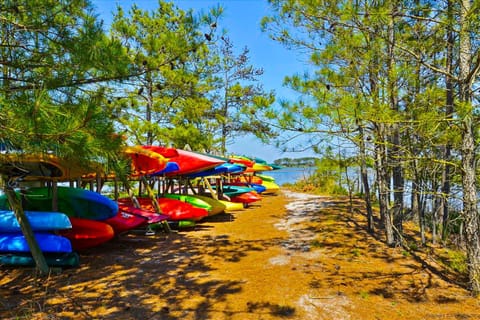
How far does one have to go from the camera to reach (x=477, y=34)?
289 cm

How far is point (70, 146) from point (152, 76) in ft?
5.95

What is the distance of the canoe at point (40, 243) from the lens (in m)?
4.06

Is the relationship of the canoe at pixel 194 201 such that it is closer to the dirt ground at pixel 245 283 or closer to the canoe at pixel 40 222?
the dirt ground at pixel 245 283

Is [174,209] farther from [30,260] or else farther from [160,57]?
[160,57]

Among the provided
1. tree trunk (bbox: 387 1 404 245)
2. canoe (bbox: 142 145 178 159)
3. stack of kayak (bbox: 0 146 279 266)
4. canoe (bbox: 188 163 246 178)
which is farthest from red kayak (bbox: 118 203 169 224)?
tree trunk (bbox: 387 1 404 245)

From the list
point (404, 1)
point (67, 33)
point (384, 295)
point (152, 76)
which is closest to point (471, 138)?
point (404, 1)

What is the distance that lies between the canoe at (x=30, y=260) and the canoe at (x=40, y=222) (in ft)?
1.12

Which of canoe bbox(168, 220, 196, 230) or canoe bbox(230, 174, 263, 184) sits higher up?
canoe bbox(230, 174, 263, 184)

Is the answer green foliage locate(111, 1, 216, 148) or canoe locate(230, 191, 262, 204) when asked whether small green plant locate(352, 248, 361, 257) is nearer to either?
green foliage locate(111, 1, 216, 148)

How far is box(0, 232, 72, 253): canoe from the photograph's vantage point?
13.3 feet

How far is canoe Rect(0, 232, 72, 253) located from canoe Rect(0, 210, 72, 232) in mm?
111

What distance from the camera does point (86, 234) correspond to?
4746 mm

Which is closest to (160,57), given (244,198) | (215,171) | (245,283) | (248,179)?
(245,283)

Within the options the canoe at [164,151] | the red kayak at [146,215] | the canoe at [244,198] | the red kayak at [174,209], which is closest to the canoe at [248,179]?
the canoe at [244,198]
